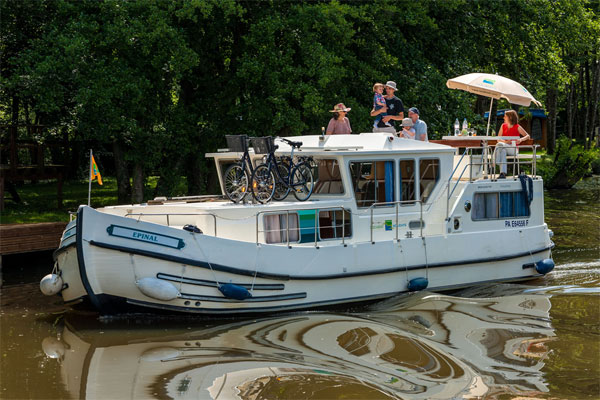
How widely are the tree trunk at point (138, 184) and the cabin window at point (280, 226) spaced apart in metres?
10.4

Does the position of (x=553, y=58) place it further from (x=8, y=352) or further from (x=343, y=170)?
(x=8, y=352)

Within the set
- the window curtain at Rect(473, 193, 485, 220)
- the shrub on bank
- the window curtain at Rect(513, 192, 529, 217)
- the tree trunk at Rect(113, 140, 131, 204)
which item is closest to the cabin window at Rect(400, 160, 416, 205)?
the window curtain at Rect(473, 193, 485, 220)

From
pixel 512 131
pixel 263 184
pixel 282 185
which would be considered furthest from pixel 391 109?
pixel 263 184

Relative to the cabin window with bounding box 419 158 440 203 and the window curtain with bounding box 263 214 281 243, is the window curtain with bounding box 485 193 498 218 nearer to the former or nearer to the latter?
the cabin window with bounding box 419 158 440 203

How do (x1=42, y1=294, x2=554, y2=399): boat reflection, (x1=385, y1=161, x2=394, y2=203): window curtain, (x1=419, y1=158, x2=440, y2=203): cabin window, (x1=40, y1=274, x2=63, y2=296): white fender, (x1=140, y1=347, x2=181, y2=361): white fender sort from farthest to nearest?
(x1=419, y1=158, x2=440, y2=203): cabin window < (x1=385, y1=161, x2=394, y2=203): window curtain < (x1=40, y1=274, x2=63, y2=296): white fender < (x1=140, y1=347, x2=181, y2=361): white fender < (x1=42, y1=294, x2=554, y2=399): boat reflection

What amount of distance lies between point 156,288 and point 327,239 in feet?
11.0

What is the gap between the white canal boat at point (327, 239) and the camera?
12.6 meters

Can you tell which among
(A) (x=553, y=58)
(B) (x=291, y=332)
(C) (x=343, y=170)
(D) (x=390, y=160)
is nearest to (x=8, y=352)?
(B) (x=291, y=332)

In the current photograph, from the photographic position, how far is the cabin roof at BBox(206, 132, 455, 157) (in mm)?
14594

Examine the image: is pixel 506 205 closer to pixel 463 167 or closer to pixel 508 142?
pixel 463 167

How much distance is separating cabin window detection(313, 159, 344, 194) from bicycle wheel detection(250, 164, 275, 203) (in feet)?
3.54

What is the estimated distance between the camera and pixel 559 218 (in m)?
26.3

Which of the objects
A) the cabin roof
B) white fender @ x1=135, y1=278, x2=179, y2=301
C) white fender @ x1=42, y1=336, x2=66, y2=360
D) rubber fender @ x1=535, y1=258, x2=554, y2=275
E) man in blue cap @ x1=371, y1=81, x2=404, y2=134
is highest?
man in blue cap @ x1=371, y1=81, x2=404, y2=134

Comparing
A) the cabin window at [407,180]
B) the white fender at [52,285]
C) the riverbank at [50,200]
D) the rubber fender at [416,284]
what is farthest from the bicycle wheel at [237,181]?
the riverbank at [50,200]
